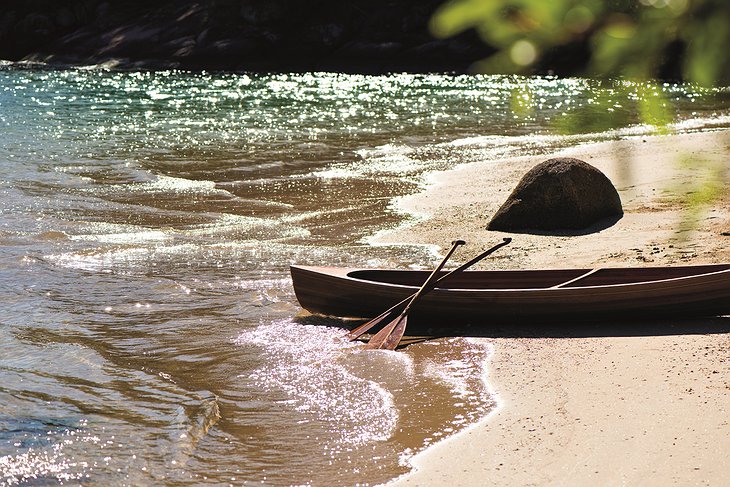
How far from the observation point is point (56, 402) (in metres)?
6.19

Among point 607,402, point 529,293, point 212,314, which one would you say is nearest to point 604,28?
point 607,402

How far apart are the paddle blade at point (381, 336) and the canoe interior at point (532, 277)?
34.3 inches

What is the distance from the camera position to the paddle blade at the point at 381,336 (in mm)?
7152

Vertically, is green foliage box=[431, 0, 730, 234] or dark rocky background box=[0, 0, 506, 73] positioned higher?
dark rocky background box=[0, 0, 506, 73]

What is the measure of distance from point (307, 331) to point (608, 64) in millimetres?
6462

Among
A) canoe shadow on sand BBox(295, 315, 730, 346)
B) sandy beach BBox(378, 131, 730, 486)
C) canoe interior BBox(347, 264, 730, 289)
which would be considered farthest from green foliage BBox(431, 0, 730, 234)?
canoe interior BBox(347, 264, 730, 289)

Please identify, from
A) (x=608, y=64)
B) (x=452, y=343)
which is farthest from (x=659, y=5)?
(x=452, y=343)

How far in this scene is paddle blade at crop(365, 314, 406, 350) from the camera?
7152mm

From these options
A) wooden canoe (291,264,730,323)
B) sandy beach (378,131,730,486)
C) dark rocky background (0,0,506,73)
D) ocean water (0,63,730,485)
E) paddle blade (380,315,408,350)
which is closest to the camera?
sandy beach (378,131,730,486)

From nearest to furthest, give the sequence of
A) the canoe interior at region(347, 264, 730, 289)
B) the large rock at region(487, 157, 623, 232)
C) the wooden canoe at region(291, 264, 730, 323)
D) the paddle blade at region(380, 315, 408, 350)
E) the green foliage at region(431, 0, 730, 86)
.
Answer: the green foliage at region(431, 0, 730, 86) < the paddle blade at region(380, 315, 408, 350) < the wooden canoe at region(291, 264, 730, 323) < the canoe interior at region(347, 264, 730, 289) < the large rock at region(487, 157, 623, 232)

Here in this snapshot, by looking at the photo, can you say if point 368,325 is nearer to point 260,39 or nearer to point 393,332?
point 393,332

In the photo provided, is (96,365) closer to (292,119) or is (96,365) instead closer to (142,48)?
(292,119)

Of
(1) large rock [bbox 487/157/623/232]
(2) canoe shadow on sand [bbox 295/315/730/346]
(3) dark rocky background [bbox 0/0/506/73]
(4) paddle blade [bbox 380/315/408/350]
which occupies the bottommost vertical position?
(2) canoe shadow on sand [bbox 295/315/730/346]

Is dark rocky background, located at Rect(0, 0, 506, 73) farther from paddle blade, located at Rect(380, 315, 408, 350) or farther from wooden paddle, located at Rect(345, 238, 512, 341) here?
paddle blade, located at Rect(380, 315, 408, 350)
